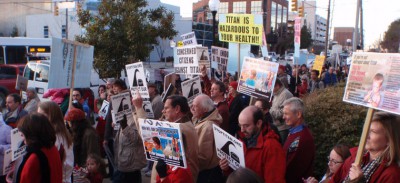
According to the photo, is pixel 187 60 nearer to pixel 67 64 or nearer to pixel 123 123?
pixel 67 64

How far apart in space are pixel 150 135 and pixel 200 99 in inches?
31.5

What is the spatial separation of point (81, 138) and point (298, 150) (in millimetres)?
2646

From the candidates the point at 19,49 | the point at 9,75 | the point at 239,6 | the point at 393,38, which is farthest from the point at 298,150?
the point at 239,6

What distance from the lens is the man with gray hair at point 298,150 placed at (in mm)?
4422

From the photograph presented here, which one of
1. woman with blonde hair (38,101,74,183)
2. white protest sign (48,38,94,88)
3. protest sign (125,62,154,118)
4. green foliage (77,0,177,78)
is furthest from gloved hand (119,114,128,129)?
green foliage (77,0,177,78)

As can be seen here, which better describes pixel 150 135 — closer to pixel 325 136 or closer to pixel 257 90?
pixel 257 90

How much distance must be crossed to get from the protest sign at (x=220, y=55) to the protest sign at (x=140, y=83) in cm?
366

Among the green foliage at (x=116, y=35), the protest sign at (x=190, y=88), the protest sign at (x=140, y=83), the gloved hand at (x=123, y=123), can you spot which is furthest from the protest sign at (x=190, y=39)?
the green foliage at (x=116, y=35)

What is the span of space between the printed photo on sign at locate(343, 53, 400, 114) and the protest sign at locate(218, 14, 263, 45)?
4.62m

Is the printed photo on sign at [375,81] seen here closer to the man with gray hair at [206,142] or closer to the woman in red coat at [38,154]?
the man with gray hair at [206,142]

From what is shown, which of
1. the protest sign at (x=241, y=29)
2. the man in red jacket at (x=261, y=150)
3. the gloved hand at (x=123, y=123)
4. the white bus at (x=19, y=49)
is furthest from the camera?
the white bus at (x=19, y=49)

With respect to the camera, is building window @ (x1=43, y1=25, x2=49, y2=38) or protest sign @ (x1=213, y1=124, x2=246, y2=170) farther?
building window @ (x1=43, y1=25, x2=49, y2=38)

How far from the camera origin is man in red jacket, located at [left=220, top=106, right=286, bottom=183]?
12.4ft

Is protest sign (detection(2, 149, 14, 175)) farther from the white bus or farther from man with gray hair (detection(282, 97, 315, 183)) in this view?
the white bus
